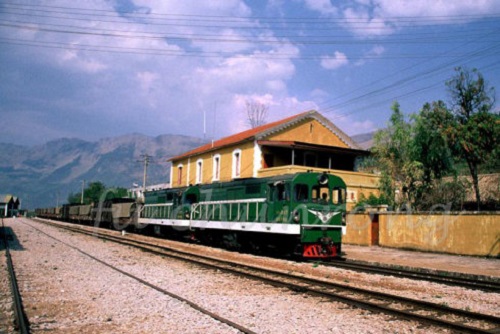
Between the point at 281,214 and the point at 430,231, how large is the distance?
364 inches

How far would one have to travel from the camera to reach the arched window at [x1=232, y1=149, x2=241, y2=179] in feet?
116

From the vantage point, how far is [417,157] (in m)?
30.2

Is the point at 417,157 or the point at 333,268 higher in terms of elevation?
the point at 417,157

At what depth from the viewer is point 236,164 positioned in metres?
36.0

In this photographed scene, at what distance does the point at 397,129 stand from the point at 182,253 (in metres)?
20.3

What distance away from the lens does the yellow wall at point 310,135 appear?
116ft

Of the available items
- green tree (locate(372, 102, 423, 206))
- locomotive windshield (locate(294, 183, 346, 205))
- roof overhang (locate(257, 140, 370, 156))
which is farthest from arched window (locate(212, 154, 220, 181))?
locomotive windshield (locate(294, 183, 346, 205))

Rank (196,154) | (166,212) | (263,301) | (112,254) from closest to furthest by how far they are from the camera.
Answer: (263,301) < (112,254) < (166,212) < (196,154)

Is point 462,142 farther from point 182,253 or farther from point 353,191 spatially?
point 182,253

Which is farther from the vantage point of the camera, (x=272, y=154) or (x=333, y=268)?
(x=272, y=154)

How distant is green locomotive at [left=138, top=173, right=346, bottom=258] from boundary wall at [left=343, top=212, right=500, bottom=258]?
6658mm

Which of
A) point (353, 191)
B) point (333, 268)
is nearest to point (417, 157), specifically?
point (353, 191)

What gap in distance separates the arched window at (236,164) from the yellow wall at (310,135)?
3029mm

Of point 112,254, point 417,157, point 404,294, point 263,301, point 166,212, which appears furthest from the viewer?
point 417,157
